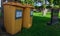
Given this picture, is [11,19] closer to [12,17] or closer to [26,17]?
[12,17]

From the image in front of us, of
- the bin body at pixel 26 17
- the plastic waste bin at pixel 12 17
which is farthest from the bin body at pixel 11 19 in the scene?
the bin body at pixel 26 17

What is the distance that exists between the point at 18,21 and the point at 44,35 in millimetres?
1316

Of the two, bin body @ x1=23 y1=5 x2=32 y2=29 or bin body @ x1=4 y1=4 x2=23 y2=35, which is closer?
bin body @ x1=4 y1=4 x2=23 y2=35

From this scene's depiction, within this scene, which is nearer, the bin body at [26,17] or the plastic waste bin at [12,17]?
the plastic waste bin at [12,17]

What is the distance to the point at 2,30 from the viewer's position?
26.4 feet

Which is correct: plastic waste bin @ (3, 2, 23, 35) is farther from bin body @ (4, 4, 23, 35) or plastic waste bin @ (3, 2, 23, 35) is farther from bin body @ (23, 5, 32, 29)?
bin body @ (23, 5, 32, 29)

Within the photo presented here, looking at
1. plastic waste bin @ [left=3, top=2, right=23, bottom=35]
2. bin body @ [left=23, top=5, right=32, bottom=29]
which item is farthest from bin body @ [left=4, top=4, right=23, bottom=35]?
bin body @ [left=23, top=5, right=32, bottom=29]

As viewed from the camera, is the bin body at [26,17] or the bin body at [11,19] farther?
the bin body at [26,17]

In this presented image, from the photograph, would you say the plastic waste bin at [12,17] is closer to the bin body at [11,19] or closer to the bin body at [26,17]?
the bin body at [11,19]

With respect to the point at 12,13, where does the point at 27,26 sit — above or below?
below

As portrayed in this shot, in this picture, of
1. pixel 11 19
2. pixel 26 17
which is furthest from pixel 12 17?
pixel 26 17

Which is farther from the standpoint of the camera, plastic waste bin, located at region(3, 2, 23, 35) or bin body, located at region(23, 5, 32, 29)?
bin body, located at region(23, 5, 32, 29)

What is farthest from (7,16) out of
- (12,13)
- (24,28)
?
(24,28)

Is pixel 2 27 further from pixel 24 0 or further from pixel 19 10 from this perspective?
pixel 24 0
